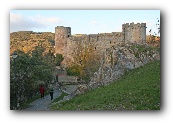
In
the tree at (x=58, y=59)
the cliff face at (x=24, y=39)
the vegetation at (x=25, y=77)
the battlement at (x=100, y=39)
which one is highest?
the battlement at (x=100, y=39)

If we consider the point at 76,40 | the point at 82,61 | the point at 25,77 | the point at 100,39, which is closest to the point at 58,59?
the point at 76,40

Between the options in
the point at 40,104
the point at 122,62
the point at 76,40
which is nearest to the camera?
the point at 40,104

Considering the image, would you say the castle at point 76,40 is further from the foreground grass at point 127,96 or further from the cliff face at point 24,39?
the foreground grass at point 127,96

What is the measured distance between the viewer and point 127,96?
7301 millimetres

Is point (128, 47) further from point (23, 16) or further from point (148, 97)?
point (23, 16)

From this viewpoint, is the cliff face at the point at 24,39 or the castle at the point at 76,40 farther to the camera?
the castle at the point at 76,40

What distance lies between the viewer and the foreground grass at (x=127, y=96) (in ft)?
23.3

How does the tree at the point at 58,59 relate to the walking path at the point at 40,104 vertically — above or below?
above

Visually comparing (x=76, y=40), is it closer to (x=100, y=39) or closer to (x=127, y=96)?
(x=100, y=39)

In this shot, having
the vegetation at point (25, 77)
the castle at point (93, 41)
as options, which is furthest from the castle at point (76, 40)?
the vegetation at point (25, 77)

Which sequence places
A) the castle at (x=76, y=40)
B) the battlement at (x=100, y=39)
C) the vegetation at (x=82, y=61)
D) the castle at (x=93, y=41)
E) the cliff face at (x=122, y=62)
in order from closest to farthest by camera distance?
the castle at (x=76, y=40) < the cliff face at (x=122, y=62) < the battlement at (x=100, y=39) < the castle at (x=93, y=41) < the vegetation at (x=82, y=61)
